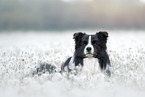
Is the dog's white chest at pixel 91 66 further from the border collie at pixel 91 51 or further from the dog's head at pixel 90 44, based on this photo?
the dog's head at pixel 90 44

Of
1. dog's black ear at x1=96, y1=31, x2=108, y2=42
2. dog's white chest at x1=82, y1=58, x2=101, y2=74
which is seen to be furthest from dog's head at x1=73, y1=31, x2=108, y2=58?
dog's white chest at x1=82, y1=58, x2=101, y2=74

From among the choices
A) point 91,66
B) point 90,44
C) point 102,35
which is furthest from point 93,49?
point 102,35

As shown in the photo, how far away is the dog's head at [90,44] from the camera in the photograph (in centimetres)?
683

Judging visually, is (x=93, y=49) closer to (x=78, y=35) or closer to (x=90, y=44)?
(x=90, y=44)

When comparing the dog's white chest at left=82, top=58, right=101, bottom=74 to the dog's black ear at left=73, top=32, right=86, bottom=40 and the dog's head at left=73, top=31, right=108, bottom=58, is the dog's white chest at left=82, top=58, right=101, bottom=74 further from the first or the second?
the dog's black ear at left=73, top=32, right=86, bottom=40

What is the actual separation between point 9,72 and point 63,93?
2389 millimetres

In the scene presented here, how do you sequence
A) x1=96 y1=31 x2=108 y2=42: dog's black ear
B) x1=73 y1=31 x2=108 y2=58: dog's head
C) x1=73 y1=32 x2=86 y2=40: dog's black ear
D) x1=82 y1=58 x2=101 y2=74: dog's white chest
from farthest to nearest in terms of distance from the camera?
1. x1=73 y1=32 x2=86 y2=40: dog's black ear
2. x1=96 y1=31 x2=108 y2=42: dog's black ear
3. x1=82 y1=58 x2=101 y2=74: dog's white chest
4. x1=73 y1=31 x2=108 y2=58: dog's head

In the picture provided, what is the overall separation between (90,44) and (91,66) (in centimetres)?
65

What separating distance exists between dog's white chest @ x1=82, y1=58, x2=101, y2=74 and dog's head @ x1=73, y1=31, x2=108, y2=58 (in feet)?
0.56

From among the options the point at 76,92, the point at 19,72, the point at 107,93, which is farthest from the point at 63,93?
the point at 19,72

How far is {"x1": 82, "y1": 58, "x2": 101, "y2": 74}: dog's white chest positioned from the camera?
7062 millimetres

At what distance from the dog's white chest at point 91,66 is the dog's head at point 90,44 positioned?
0.17 metres

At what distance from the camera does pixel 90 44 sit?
696 centimetres

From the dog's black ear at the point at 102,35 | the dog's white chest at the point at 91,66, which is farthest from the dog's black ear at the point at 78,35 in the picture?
the dog's white chest at the point at 91,66
